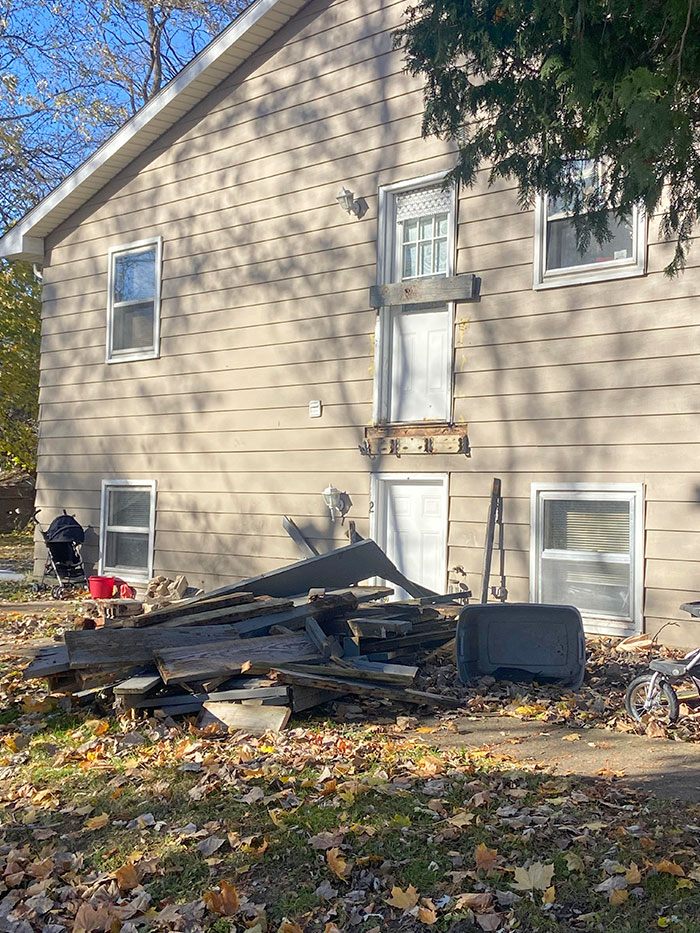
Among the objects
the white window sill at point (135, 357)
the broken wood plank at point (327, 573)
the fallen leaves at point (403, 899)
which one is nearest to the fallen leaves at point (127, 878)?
the fallen leaves at point (403, 899)

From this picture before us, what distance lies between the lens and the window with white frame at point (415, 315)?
37.6 feet

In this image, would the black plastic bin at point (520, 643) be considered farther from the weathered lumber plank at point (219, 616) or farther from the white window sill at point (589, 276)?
the white window sill at point (589, 276)

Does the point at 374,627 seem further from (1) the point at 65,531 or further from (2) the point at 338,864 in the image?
(1) the point at 65,531

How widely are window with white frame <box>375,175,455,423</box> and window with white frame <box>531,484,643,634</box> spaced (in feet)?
5.96

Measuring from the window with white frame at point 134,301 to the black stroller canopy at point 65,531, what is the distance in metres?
2.62

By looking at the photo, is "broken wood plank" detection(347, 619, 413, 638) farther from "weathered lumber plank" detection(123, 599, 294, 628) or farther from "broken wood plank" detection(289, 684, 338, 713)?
"broken wood plank" detection(289, 684, 338, 713)

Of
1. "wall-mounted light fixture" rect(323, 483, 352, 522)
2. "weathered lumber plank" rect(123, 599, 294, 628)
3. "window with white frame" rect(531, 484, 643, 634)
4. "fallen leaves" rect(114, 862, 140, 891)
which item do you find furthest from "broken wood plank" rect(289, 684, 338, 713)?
"wall-mounted light fixture" rect(323, 483, 352, 522)

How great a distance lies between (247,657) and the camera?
7.22 metres

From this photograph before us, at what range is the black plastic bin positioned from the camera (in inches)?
316

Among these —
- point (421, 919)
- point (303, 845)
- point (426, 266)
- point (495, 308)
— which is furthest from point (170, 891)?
point (426, 266)

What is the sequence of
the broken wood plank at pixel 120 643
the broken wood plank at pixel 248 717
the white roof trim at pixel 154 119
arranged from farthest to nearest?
the white roof trim at pixel 154 119 → the broken wood plank at pixel 120 643 → the broken wood plank at pixel 248 717

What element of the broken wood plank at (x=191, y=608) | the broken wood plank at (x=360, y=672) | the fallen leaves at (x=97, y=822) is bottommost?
the fallen leaves at (x=97, y=822)

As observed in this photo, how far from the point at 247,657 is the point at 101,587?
22.4 ft

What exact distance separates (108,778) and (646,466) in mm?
6068
